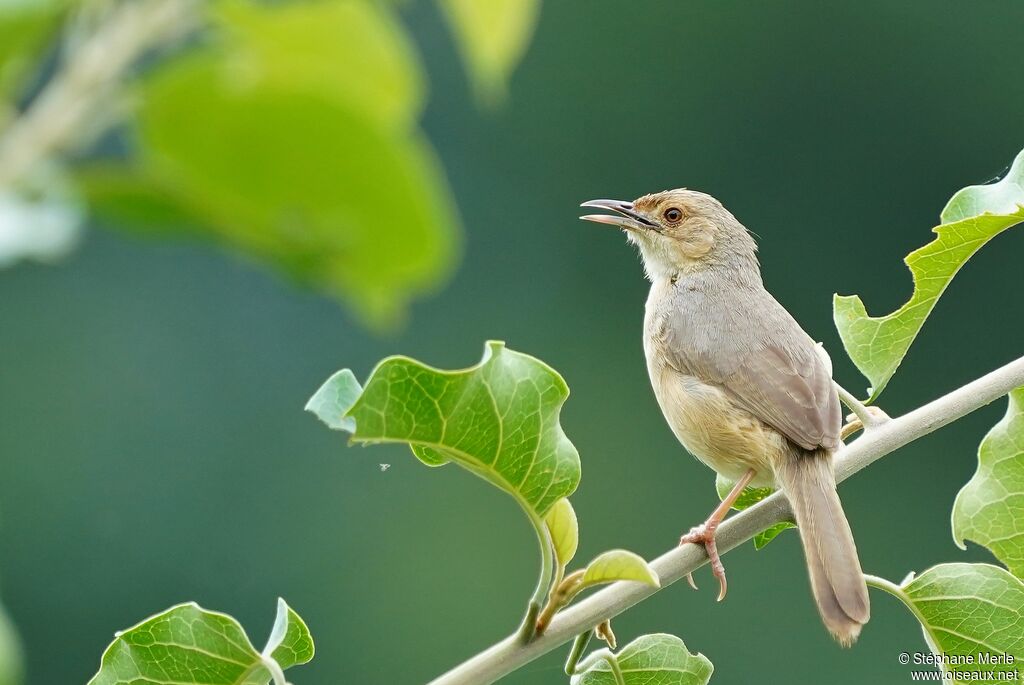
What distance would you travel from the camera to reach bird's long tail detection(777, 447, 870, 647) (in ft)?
9.53

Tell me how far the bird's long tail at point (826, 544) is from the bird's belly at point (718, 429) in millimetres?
105

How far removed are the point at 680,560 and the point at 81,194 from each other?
1.91m

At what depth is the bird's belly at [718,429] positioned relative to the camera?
149 inches

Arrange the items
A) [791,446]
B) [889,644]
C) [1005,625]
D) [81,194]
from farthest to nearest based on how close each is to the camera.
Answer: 1. [889,644]
2. [791,446]
3. [1005,625]
4. [81,194]

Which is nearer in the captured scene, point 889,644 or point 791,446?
point 791,446

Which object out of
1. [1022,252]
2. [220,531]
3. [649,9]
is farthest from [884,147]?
[220,531]

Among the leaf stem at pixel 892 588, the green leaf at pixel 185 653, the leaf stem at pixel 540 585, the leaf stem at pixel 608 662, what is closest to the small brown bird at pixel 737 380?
the leaf stem at pixel 892 588

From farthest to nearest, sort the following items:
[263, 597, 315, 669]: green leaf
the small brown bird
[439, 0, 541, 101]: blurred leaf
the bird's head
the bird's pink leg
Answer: the bird's head < the small brown bird < the bird's pink leg < [263, 597, 315, 669]: green leaf < [439, 0, 541, 101]: blurred leaf

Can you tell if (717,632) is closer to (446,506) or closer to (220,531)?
(446,506)

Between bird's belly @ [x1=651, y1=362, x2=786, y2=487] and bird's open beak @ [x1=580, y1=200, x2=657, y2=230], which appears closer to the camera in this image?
bird's belly @ [x1=651, y1=362, x2=786, y2=487]

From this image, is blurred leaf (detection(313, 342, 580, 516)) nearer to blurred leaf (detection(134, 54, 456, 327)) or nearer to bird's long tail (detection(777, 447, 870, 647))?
bird's long tail (detection(777, 447, 870, 647))

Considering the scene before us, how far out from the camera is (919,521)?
1736cm

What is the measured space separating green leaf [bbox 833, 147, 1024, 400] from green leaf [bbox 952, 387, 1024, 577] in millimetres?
255

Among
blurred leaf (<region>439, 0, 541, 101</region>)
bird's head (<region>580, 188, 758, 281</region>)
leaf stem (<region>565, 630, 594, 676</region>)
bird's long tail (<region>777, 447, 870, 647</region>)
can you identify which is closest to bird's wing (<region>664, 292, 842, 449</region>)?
bird's long tail (<region>777, 447, 870, 647</region>)
